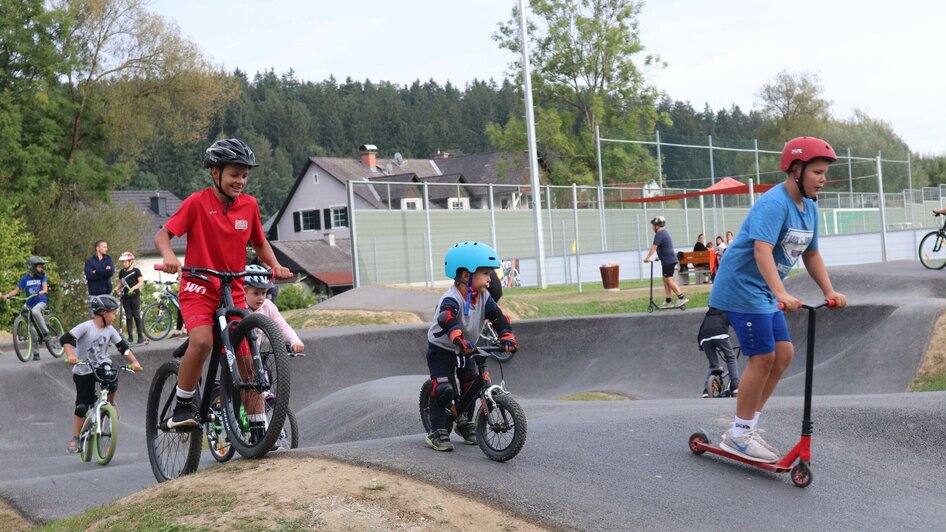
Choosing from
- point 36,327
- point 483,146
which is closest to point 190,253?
point 36,327

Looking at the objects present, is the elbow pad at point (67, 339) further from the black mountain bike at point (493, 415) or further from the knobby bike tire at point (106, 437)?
the black mountain bike at point (493, 415)

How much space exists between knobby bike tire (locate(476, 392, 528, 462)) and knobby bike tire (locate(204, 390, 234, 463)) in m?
1.57

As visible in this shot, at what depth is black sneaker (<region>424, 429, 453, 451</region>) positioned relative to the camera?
20.4 ft

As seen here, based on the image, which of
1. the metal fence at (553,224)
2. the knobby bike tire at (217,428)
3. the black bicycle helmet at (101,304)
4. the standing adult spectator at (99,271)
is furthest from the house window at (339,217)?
the knobby bike tire at (217,428)

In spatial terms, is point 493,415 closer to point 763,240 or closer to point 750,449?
point 750,449

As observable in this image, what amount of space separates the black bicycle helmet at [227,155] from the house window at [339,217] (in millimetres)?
64687

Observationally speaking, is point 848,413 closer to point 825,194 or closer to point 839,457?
point 839,457

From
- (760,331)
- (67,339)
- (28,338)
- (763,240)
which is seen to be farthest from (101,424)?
(763,240)

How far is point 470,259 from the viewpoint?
20.2 feet

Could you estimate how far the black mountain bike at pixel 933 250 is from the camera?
19.5 metres

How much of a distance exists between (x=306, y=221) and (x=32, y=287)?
181ft

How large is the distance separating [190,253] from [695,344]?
10.7 m

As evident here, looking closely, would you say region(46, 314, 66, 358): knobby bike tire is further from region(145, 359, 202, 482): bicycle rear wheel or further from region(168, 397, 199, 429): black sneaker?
region(168, 397, 199, 429): black sneaker

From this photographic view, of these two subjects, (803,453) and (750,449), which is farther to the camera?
(750,449)
